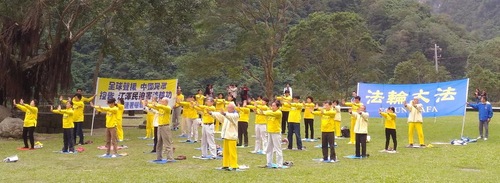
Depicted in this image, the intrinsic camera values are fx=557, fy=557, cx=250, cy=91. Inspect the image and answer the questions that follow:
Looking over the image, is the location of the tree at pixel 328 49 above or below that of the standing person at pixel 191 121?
above

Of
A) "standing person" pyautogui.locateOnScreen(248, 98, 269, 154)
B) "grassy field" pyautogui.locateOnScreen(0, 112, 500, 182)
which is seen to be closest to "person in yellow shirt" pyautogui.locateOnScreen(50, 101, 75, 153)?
"grassy field" pyautogui.locateOnScreen(0, 112, 500, 182)

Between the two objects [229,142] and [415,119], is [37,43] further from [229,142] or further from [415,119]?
[415,119]

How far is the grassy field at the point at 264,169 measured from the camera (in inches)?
420

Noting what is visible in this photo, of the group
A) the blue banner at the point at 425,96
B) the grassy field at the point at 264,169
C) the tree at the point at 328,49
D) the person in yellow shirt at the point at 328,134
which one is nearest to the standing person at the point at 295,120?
the grassy field at the point at 264,169

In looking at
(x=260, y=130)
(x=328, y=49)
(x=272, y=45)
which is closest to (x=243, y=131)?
(x=260, y=130)

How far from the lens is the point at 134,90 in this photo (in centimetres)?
2106

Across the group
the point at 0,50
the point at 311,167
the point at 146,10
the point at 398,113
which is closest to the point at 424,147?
the point at 398,113

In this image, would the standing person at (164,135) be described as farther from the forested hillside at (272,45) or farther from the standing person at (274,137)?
the forested hillside at (272,45)

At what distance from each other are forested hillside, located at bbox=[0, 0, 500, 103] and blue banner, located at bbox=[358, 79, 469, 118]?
24.9ft

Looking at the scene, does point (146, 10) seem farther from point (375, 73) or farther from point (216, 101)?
point (375, 73)

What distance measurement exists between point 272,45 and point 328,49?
5.44 metres

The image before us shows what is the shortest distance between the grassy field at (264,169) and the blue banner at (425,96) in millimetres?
1875

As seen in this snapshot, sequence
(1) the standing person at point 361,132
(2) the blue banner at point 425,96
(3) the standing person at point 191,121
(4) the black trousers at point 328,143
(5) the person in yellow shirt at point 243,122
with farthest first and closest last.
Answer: (2) the blue banner at point 425,96
(3) the standing person at point 191,121
(5) the person in yellow shirt at point 243,122
(1) the standing person at point 361,132
(4) the black trousers at point 328,143

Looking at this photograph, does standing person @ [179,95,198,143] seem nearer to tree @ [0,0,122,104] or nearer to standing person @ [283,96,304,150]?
standing person @ [283,96,304,150]
